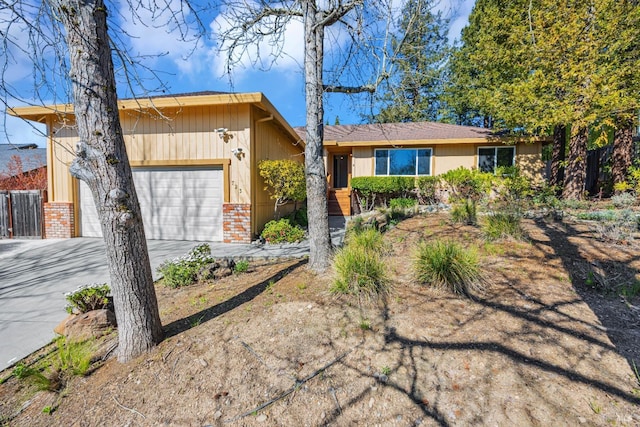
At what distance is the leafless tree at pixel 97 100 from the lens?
2139 mm

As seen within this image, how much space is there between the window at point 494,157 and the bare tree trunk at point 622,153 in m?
2.87

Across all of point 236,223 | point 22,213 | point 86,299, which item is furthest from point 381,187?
point 22,213

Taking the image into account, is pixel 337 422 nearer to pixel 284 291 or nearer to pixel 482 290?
pixel 284 291

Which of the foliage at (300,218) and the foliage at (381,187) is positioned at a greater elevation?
the foliage at (381,187)

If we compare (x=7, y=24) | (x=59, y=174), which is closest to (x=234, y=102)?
(x=7, y=24)

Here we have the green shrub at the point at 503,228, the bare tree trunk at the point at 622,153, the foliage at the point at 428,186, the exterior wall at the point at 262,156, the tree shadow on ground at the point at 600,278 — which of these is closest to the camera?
the tree shadow on ground at the point at 600,278

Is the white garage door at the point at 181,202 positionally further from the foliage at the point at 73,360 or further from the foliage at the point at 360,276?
the foliage at the point at 73,360

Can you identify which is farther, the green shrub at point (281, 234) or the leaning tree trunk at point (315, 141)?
the green shrub at point (281, 234)

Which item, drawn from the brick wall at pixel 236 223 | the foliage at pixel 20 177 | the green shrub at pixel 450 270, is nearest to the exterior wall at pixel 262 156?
the brick wall at pixel 236 223

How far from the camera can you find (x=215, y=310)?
323 cm

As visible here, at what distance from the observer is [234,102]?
21.0 feet

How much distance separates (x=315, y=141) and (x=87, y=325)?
337 centimetres

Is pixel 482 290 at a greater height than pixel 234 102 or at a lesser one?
lesser

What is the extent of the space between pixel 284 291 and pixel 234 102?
474 cm
